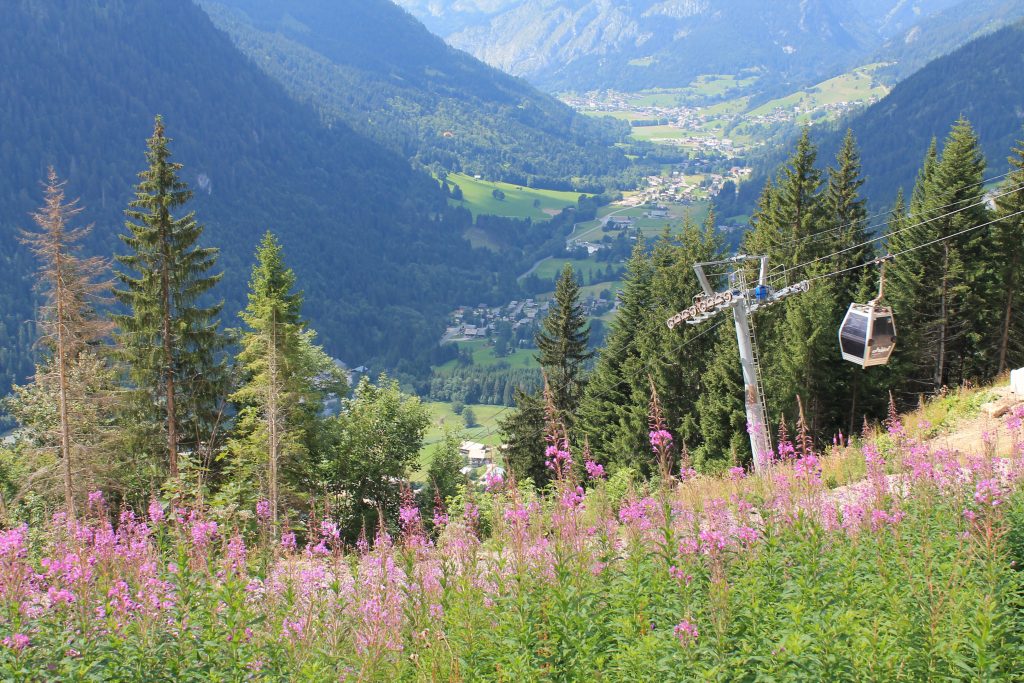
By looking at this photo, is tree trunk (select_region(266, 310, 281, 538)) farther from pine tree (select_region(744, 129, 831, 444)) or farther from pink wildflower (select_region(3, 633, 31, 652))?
pink wildflower (select_region(3, 633, 31, 652))

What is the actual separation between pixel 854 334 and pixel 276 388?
55.1 ft

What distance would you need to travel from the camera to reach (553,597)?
5.94m

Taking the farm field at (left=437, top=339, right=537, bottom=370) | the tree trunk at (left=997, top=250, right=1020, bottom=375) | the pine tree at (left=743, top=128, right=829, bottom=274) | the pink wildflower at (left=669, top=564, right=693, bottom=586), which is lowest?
the pink wildflower at (left=669, top=564, right=693, bottom=586)

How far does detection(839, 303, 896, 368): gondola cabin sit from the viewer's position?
15656mm

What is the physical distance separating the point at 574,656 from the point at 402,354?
19507 centimetres

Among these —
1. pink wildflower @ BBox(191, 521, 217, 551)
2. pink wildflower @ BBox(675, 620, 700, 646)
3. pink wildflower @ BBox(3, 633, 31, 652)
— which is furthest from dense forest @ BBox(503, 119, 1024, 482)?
pink wildflower @ BBox(3, 633, 31, 652)

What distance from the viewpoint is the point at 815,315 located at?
94.1ft

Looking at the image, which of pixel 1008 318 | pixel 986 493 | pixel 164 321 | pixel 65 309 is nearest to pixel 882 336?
pixel 986 493

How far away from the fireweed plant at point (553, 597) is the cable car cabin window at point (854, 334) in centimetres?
909

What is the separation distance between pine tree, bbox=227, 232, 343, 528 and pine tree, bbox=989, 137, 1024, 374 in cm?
2523

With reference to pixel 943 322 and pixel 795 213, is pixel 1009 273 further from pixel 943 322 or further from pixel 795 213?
pixel 795 213

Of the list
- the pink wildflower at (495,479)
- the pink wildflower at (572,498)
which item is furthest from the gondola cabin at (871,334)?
the pink wildflower at (495,479)

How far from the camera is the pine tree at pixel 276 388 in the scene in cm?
2484

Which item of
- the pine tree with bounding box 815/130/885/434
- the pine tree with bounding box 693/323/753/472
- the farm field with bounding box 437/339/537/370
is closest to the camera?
the pine tree with bounding box 815/130/885/434
